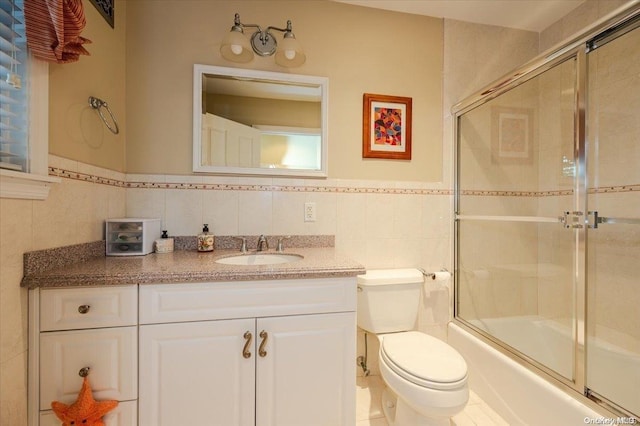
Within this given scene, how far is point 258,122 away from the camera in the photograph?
162 cm

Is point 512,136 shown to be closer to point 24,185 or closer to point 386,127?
point 386,127

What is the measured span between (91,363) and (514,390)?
191 centimetres

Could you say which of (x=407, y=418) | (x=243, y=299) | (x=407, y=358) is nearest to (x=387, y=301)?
(x=407, y=358)

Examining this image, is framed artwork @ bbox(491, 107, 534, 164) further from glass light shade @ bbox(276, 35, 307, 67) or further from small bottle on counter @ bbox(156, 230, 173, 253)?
small bottle on counter @ bbox(156, 230, 173, 253)

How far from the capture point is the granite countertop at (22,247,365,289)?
37.1 inches

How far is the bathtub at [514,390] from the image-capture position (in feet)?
3.89

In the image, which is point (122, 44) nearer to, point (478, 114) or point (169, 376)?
point (169, 376)

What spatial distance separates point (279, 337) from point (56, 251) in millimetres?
926

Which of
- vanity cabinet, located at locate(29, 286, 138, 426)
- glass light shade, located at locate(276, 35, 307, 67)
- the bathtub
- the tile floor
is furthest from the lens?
glass light shade, located at locate(276, 35, 307, 67)

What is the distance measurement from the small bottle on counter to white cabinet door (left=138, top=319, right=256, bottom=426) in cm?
53

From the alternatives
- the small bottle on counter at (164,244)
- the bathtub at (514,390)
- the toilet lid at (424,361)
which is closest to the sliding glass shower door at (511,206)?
the bathtub at (514,390)

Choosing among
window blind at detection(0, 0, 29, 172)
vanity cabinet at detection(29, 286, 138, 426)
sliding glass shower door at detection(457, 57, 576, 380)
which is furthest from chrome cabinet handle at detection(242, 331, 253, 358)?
sliding glass shower door at detection(457, 57, 576, 380)

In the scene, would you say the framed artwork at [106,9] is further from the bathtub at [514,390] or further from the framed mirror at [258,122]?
the bathtub at [514,390]

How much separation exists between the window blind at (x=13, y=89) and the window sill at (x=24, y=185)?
0.19ft
